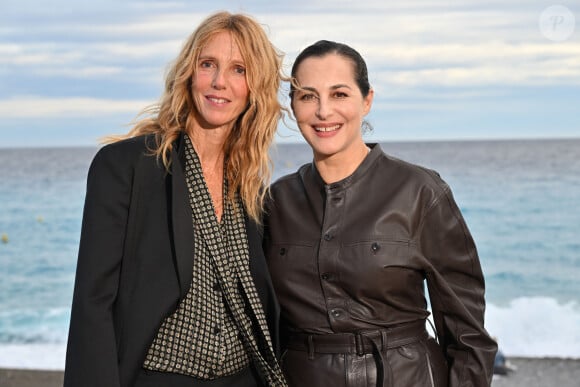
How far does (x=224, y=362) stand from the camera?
2914 millimetres

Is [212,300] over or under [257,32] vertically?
under

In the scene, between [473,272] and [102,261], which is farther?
[473,272]

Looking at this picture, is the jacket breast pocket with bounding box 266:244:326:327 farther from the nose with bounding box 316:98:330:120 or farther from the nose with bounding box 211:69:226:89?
the nose with bounding box 211:69:226:89

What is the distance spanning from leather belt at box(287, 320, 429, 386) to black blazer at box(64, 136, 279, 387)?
0.52 metres

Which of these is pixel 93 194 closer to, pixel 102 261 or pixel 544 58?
pixel 102 261

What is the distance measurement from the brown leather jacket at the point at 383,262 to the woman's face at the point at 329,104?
0.42 feet

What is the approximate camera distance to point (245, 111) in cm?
324

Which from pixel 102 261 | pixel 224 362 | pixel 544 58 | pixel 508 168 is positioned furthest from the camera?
pixel 508 168

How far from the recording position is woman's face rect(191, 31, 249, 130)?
9.97 feet

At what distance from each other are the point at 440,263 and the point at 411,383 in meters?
0.43

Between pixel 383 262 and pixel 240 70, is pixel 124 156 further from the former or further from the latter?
pixel 383 262

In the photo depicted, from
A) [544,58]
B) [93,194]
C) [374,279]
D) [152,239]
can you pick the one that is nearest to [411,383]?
[374,279]

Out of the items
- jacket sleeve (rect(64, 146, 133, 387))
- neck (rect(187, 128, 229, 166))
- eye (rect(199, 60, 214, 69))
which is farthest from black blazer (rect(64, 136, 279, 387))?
eye (rect(199, 60, 214, 69))

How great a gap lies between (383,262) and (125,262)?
0.86 metres
